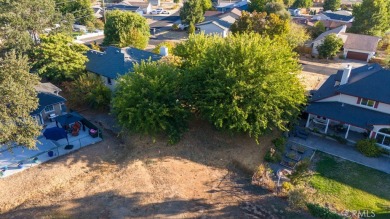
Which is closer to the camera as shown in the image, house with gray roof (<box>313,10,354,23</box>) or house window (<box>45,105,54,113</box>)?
house window (<box>45,105,54,113</box>)

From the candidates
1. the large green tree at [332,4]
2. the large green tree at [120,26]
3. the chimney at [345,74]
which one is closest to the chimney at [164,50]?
the large green tree at [120,26]

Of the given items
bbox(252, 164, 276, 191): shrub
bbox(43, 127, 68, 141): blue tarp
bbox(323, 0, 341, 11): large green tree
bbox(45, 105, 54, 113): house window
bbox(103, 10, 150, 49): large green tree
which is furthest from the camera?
bbox(323, 0, 341, 11): large green tree

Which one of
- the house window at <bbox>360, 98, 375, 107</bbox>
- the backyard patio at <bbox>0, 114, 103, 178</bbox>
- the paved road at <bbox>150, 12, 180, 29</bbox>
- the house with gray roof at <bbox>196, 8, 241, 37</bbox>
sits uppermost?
the house with gray roof at <bbox>196, 8, 241, 37</bbox>

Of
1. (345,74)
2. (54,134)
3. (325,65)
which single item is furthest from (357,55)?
(54,134)

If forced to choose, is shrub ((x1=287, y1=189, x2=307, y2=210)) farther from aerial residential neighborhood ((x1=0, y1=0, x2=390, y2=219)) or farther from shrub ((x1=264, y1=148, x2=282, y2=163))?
shrub ((x1=264, y1=148, x2=282, y2=163))

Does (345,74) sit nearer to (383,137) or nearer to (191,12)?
(383,137)

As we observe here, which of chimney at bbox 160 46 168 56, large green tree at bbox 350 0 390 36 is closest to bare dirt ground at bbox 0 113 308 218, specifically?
chimney at bbox 160 46 168 56

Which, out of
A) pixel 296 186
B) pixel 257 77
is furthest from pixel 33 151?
pixel 296 186
